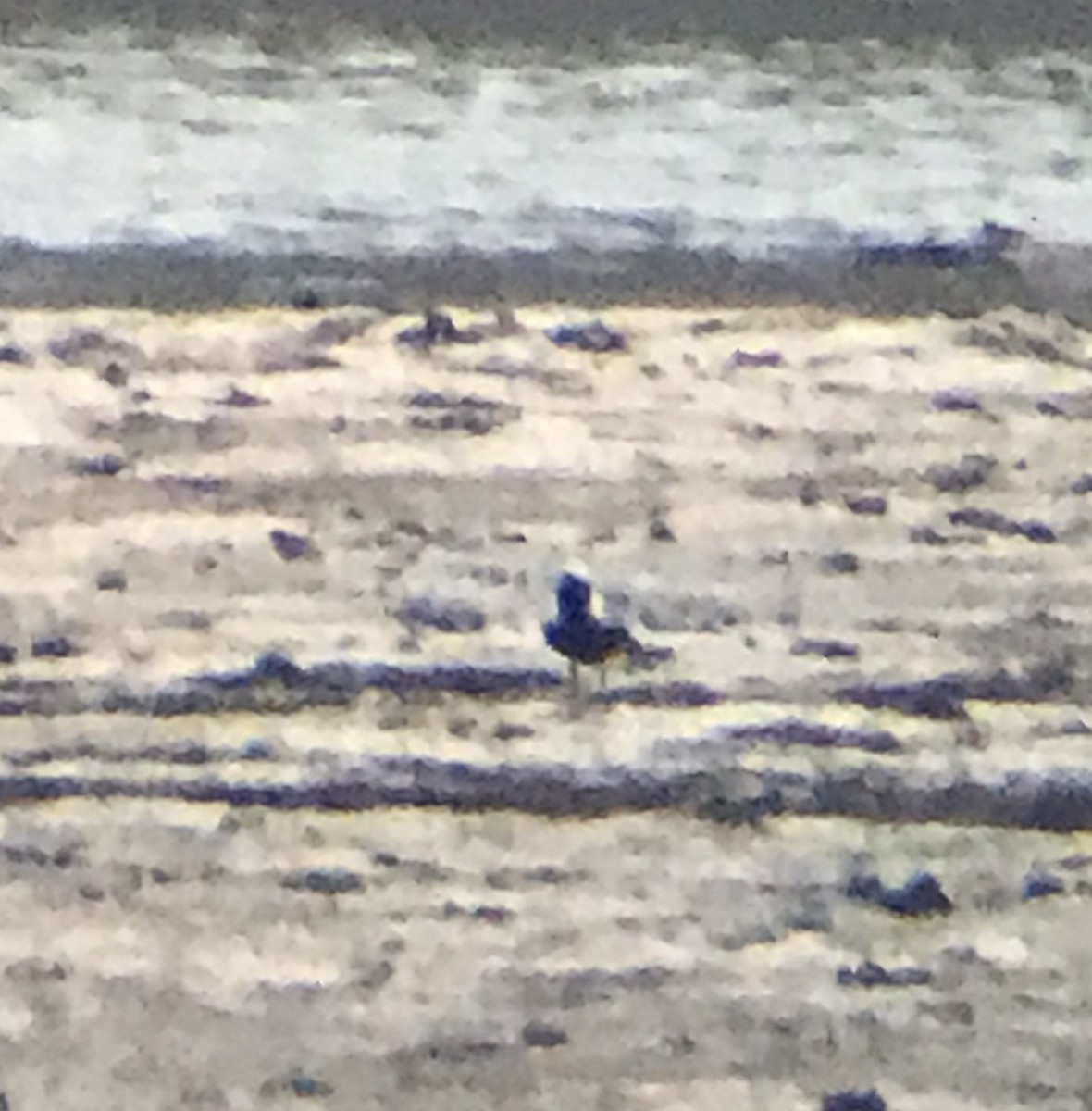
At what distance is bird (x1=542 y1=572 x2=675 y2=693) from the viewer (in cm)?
34

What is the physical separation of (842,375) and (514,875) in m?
0.12

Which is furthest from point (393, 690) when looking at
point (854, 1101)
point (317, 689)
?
point (854, 1101)

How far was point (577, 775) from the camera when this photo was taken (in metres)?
0.34

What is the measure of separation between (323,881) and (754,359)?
0.14m

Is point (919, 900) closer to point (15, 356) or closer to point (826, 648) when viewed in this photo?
point (826, 648)

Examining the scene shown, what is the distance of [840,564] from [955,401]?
1.7 inches

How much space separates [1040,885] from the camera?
1.09 ft

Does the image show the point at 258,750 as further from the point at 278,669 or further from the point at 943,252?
the point at 943,252

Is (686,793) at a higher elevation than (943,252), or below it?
below

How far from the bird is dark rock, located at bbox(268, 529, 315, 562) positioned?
53 mm

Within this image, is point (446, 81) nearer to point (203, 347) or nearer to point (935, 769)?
point (203, 347)

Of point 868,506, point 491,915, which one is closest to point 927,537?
point 868,506

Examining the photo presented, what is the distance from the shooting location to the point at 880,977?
0.33 metres

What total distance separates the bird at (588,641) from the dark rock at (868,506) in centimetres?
5
